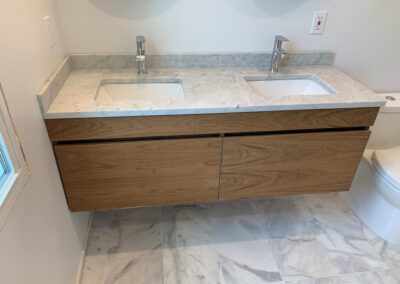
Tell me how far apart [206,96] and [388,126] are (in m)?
1.19

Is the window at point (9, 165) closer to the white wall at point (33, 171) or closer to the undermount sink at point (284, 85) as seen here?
the white wall at point (33, 171)

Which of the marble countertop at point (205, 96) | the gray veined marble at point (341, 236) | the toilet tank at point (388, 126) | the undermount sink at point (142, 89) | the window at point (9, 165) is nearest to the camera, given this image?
the window at point (9, 165)

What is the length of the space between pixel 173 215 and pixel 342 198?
1107mm

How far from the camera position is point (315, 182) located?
1.51 meters

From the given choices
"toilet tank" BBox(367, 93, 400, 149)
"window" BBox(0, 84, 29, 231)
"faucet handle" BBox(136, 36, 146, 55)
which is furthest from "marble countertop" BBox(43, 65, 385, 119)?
"toilet tank" BBox(367, 93, 400, 149)

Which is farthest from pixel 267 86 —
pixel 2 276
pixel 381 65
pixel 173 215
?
pixel 2 276

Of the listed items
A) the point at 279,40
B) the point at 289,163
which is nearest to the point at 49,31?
the point at 279,40

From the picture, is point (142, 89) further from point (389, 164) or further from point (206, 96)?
point (389, 164)

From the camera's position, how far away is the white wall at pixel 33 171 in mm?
848

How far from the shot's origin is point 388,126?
71.0 inches

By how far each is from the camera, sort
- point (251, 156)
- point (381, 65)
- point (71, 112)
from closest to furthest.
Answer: point (71, 112)
point (251, 156)
point (381, 65)

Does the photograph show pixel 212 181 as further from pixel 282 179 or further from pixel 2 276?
pixel 2 276

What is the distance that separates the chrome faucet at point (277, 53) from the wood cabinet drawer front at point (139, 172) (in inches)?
22.3

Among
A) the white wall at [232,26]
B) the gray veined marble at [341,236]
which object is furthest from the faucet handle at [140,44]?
the gray veined marble at [341,236]
